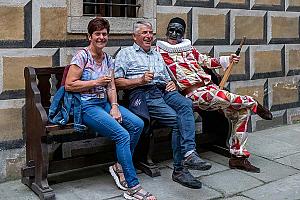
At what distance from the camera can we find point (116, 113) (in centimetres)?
444

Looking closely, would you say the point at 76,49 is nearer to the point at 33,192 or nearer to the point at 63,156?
the point at 63,156

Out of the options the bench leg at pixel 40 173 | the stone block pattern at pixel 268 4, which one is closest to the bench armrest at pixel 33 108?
the bench leg at pixel 40 173

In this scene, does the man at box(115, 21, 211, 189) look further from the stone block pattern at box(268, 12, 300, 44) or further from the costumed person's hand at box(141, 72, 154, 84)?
the stone block pattern at box(268, 12, 300, 44)

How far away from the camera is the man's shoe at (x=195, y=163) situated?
4504 millimetres

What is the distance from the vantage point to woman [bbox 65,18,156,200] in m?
4.28

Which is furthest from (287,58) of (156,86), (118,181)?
(118,181)

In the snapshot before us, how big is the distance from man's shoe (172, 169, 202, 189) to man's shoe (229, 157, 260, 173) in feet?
2.23

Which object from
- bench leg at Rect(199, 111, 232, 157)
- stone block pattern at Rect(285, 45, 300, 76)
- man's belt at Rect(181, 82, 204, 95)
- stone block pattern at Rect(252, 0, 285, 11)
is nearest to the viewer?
man's belt at Rect(181, 82, 204, 95)

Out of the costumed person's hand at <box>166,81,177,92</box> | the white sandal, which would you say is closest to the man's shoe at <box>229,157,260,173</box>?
the costumed person's hand at <box>166,81,177,92</box>

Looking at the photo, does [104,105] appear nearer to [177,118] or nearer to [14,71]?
[177,118]

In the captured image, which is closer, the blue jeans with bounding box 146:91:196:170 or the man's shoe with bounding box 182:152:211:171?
the man's shoe with bounding box 182:152:211:171

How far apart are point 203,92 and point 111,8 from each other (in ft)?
4.11

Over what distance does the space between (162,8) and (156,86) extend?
1099 mm

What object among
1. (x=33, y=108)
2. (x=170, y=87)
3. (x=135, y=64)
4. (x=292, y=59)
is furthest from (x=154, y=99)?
(x=292, y=59)
